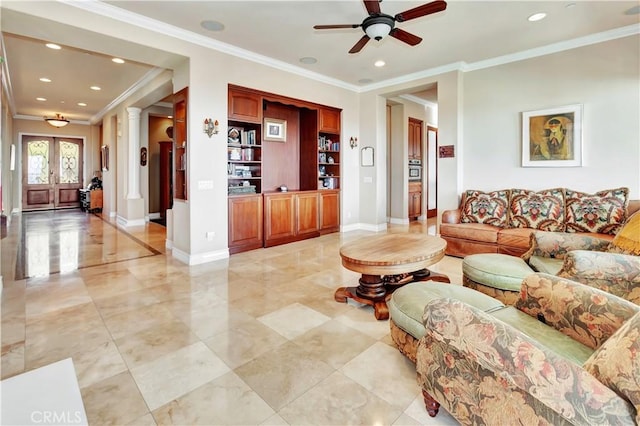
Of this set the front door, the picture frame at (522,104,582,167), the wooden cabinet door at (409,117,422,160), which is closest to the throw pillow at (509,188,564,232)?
the picture frame at (522,104,582,167)

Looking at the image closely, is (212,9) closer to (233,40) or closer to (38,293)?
(233,40)

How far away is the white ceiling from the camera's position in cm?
360

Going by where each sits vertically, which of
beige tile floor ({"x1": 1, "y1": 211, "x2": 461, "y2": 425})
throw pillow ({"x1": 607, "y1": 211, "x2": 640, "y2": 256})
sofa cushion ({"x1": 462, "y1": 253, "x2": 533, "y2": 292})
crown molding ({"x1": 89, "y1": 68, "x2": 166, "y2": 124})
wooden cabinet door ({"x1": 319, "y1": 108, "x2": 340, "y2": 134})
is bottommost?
beige tile floor ({"x1": 1, "y1": 211, "x2": 461, "y2": 425})

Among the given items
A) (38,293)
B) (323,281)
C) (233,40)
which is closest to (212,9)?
(233,40)

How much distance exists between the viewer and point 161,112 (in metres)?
8.61

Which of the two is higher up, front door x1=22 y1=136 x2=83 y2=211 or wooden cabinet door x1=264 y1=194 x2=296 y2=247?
front door x1=22 y1=136 x2=83 y2=211

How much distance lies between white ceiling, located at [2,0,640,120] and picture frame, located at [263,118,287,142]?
970 millimetres

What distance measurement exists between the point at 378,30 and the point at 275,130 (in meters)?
3.02

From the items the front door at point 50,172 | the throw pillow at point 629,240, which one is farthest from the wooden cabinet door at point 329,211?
the front door at point 50,172

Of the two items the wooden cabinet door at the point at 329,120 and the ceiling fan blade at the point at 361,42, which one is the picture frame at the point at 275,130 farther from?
the ceiling fan blade at the point at 361,42

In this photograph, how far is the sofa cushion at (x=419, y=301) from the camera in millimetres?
1946

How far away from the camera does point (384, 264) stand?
2.76 metres

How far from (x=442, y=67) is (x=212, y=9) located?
12.5 ft

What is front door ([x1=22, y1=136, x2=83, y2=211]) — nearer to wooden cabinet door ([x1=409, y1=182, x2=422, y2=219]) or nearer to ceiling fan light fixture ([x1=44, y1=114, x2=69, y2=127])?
ceiling fan light fixture ([x1=44, y1=114, x2=69, y2=127])
